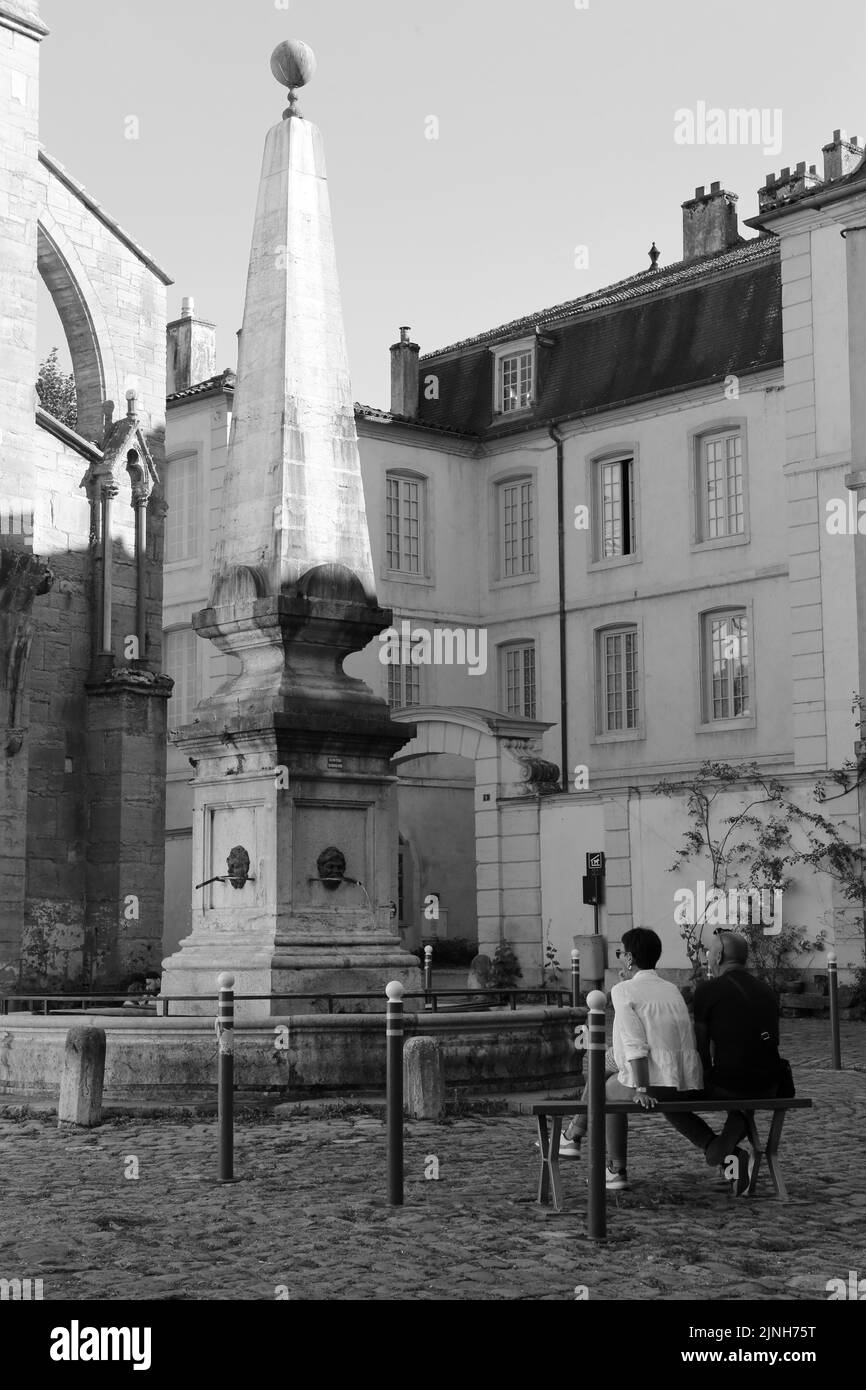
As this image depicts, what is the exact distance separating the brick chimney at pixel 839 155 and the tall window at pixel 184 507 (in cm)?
1255

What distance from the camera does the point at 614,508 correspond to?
33562 mm

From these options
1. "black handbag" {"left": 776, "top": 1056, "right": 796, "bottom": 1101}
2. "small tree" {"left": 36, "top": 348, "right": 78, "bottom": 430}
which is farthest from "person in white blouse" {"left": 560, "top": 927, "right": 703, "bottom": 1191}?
"small tree" {"left": 36, "top": 348, "right": 78, "bottom": 430}

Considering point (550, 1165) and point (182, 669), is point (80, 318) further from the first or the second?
point (550, 1165)

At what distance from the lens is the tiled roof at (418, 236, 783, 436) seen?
1254 inches

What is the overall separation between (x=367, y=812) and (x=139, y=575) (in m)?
11.4

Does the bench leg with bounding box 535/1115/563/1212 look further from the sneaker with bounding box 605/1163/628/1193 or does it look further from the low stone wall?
the low stone wall

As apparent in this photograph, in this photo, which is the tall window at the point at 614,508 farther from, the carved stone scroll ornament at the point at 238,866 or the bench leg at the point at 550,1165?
the bench leg at the point at 550,1165

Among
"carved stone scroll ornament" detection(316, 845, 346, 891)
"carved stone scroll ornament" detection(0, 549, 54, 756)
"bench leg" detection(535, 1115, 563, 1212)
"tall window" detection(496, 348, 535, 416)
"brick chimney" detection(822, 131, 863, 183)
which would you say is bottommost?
"bench leg" detection(535, 1115, 563, 1212)

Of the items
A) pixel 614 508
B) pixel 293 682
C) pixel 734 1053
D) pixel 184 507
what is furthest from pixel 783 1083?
pixel 184 507

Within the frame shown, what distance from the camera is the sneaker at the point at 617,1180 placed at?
8.43m

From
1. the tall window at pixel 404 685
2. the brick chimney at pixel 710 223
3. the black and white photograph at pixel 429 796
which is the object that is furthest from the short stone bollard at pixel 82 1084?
the brick chimney at pixel 710 223

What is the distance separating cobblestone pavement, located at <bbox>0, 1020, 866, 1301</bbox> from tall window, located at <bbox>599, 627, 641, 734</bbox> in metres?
22.2

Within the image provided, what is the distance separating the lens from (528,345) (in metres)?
36.4
